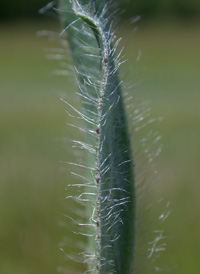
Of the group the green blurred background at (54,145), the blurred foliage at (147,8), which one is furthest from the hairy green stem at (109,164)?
the blurred foliage at (147,8)

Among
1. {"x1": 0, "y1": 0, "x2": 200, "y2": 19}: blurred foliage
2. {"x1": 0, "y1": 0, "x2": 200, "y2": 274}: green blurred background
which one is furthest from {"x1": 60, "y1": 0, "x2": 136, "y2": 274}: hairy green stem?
{"x1": 0, "y1": 0, "x2": 200, "y2": 19}: blurred foliage

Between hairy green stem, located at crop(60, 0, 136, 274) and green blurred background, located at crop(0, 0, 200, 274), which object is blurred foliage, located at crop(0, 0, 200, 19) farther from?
hairy green stem, located at crop(60, 0, 136, 274)

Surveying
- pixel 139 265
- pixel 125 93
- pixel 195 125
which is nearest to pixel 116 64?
pixel 125 93

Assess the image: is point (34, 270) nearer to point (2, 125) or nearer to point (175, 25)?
point (2, 125)

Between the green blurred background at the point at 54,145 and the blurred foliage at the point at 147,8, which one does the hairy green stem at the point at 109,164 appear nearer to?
the green blurred background at the point at 54,145

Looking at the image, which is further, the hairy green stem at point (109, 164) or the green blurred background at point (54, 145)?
the green blurred background at point (54, 145)

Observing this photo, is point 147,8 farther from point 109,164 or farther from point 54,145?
point 109,164
